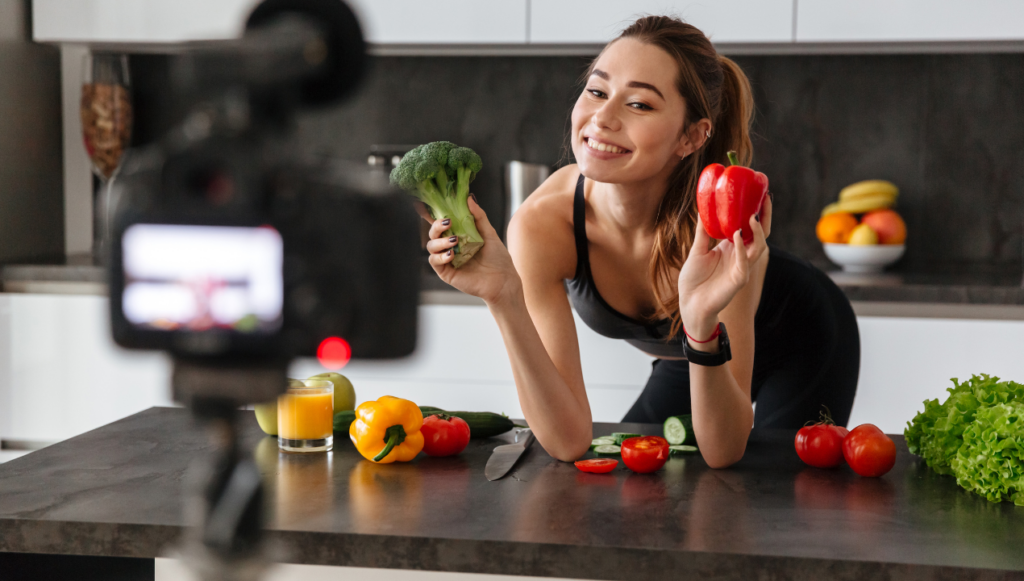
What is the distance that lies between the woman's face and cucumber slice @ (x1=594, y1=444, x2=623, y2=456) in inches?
15.9

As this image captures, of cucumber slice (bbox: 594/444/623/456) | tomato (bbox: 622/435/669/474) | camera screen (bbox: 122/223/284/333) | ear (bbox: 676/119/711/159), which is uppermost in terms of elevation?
ear (bbox: 676/119/711/159)

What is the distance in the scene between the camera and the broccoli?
1.10 m

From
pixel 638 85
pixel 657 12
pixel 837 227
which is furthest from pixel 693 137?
pixel 837 227

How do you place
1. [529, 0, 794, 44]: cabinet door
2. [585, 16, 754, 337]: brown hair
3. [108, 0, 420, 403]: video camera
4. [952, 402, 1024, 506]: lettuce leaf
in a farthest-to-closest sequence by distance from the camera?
[529, 0, 794, 44]: cabinet door, [585, 16, 754, 337]: brown hair, [952, 402, 1024, 506]: lettuce leaf, [108, 0, 420, 403]: video camera

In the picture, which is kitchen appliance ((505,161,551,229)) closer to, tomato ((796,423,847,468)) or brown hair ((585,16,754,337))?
brown hair ((585,16,754,337))

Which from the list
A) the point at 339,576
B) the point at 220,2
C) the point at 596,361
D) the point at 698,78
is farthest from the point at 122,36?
the point at 339,576

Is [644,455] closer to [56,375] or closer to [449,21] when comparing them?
[449,21]

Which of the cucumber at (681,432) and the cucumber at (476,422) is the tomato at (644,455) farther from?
the cucumber at (476,422)

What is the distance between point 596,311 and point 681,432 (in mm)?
431

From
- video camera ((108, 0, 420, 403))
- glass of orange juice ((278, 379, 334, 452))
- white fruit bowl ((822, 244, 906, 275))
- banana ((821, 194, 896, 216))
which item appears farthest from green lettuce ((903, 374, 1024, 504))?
banana ((821, 194, 896, 216))

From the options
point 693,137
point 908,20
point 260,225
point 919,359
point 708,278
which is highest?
point 908,20

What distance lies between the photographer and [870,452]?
1.11 metres

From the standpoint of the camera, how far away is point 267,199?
0.29 meters

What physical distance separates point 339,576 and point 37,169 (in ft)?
8.48
